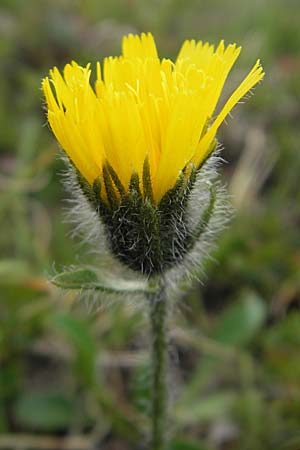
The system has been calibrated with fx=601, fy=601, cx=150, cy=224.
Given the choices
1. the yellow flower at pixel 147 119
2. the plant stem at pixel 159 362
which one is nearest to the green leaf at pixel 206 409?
the plant stem at pixel 159 362

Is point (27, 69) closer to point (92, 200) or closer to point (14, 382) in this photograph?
point (14, 382)

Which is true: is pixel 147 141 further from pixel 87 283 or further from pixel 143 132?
pixel 87 283

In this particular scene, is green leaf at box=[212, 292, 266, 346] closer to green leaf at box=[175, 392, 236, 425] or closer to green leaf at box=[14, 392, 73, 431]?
green leaf at box=[175, 392, 236, 425]

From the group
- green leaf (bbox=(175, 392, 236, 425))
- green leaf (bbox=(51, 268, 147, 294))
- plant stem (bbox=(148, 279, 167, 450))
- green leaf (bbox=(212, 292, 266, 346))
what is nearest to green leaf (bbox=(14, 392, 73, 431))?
green leaf (bbox=(175, 392, 236, 425))

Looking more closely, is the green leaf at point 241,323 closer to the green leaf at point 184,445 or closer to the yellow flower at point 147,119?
the green leaf at point 184,445

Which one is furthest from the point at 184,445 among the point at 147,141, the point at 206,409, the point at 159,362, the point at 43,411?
the point at 147,141

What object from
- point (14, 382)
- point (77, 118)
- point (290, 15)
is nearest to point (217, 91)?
point (77, 118)
